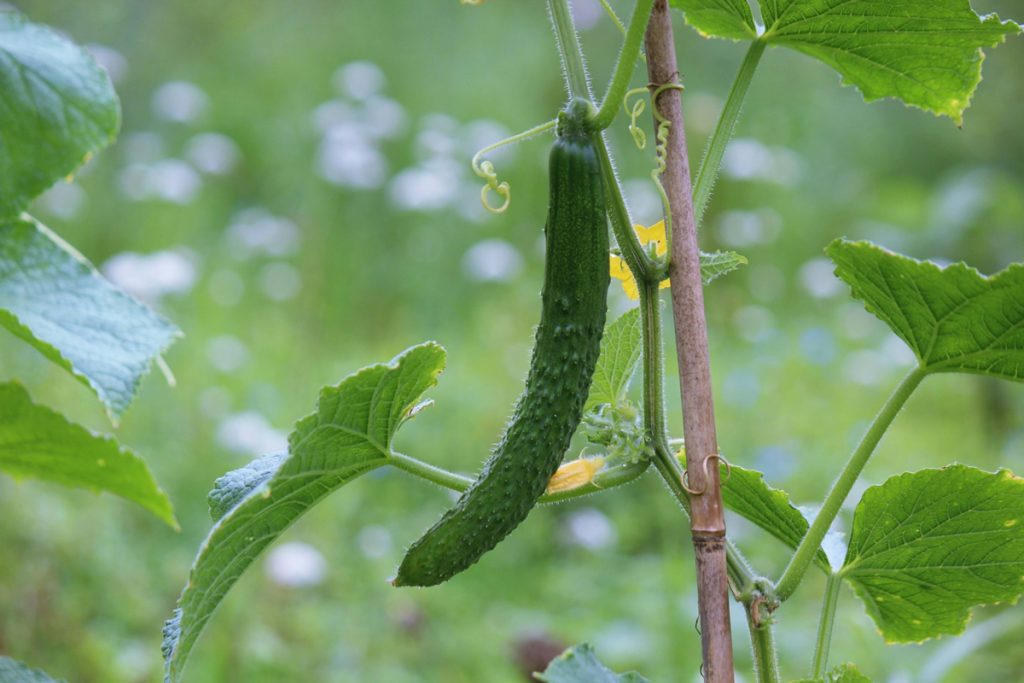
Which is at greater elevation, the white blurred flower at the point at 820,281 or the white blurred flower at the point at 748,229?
the white blurred flower at the point at 748,229

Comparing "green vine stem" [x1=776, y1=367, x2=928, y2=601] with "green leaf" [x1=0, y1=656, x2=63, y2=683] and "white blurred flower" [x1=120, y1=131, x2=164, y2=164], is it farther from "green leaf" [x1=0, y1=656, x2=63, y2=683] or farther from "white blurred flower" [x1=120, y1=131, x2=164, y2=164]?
"white blurred flower" [x1=120, y1=131, x2=164, y2=164]

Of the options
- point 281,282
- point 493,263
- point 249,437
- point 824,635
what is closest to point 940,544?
point 824,635

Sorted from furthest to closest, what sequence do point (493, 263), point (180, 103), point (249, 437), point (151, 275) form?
point (180, 103) < point (493, 263) < point (151, 275) < point (249, 437)

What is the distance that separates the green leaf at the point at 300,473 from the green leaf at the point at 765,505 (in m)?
0.26

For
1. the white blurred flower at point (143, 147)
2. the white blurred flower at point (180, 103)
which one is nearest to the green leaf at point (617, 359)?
the white blurred flower at point (180, 103)

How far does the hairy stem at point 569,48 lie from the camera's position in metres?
0.74

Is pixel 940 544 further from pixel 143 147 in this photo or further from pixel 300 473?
pixel 143 147

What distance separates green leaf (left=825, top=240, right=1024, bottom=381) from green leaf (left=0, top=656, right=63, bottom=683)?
0.68m

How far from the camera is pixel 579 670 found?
742mm

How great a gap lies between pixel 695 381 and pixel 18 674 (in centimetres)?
55

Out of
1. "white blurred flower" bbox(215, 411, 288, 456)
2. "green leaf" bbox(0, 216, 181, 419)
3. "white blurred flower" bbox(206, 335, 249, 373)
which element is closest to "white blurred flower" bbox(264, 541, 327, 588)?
"white blurred flower" bbox(215, 411, 288, 456)

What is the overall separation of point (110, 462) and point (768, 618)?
46 cm

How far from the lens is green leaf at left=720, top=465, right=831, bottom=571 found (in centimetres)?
89

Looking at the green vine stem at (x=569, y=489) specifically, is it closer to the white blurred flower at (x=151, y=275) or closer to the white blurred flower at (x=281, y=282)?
the white blurred flower at (x=151, y=275)
